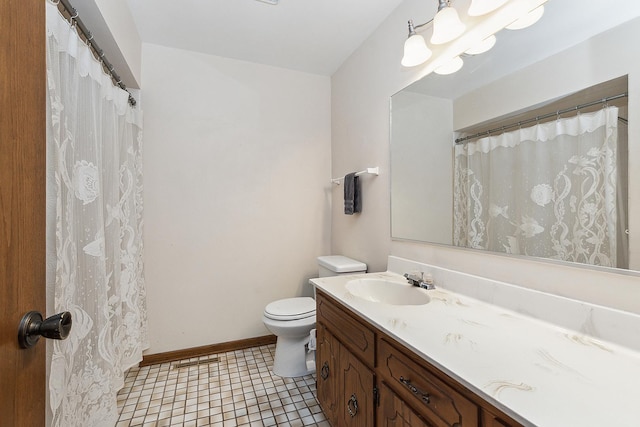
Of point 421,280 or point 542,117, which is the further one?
point 421,280

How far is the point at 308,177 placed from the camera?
8.35ft

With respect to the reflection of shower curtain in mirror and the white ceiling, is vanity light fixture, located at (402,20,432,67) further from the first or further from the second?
the reflection of shower curtain in mirror

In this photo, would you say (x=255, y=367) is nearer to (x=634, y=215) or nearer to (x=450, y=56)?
(x=634, y=215)

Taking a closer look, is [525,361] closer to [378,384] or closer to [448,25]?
[378,384]

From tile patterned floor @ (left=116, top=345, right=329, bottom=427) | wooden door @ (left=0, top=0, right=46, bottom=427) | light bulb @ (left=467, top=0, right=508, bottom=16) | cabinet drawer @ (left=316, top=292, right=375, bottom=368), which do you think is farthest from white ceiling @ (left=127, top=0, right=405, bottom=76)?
tile patterned floor @ (left=116, top=345, right=329, bottom=427)

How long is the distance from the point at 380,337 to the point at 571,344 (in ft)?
1.79

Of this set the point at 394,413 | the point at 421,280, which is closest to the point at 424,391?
the point at 394,413

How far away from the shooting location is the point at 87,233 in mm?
1214

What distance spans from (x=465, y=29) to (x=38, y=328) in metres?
1.79

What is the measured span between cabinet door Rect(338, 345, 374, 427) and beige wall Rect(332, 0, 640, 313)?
66cm

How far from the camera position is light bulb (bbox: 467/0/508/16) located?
1.11m

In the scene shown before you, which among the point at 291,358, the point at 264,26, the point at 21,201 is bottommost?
the point at 291,358

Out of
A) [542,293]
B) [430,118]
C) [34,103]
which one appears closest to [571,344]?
[542,293]

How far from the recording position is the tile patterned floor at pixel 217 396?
154 cm
